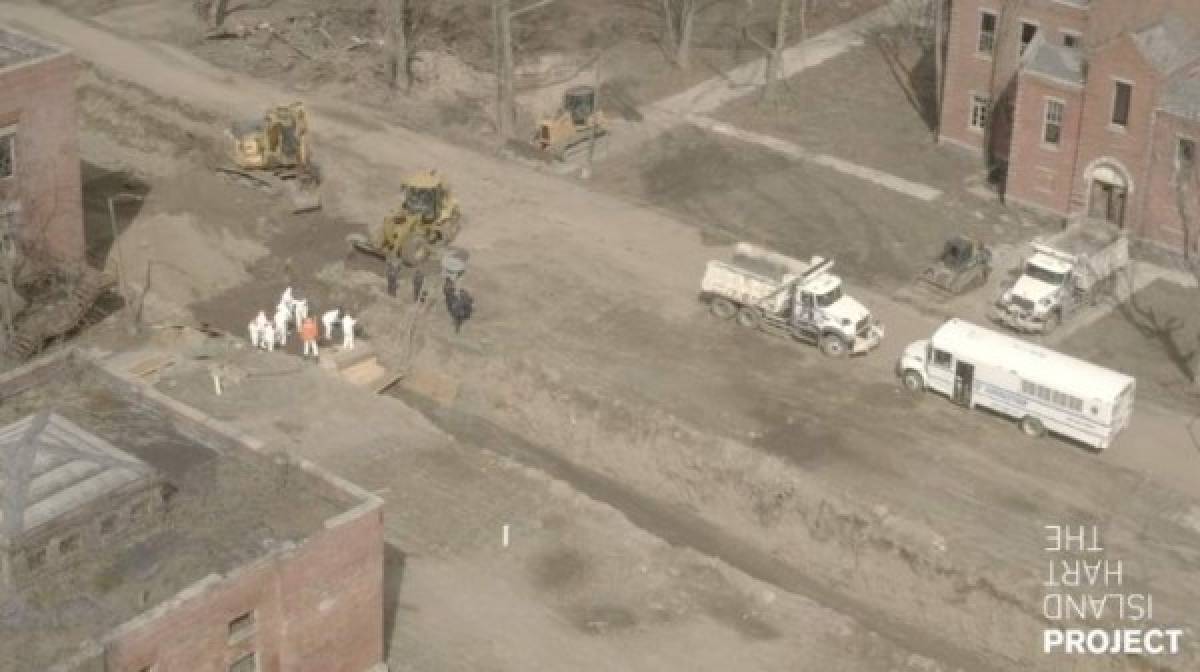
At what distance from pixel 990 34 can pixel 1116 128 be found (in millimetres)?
8006

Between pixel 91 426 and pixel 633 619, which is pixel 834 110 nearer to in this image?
pixel 633 619

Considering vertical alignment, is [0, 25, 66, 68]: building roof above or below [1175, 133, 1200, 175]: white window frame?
above

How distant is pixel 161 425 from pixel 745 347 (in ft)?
65.5

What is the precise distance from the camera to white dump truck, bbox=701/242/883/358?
5847 cm

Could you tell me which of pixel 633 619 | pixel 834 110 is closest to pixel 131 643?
pixel 633 619

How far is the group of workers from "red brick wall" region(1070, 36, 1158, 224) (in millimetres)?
24352

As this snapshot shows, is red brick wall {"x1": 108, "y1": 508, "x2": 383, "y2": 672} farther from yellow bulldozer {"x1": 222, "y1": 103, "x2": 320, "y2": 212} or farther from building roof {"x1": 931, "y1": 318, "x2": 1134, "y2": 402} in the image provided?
yellow bulldozer {"x1": 222, "y1": 103, "x2": 320, "y2": 212}

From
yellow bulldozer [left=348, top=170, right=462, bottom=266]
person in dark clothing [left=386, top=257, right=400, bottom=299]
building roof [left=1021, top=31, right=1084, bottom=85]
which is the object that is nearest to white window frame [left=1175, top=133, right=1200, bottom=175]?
building roof [left=1021, top=31, right=1084, bottom=85]

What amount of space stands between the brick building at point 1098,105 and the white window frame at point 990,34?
0.12 feet

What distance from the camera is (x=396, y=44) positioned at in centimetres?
7744

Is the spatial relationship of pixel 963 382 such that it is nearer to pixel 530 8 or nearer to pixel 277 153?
pixel 277 153

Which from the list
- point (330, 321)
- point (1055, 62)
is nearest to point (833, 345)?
point (1055, 62)

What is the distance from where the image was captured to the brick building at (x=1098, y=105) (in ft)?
210

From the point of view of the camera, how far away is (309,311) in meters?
62.6
